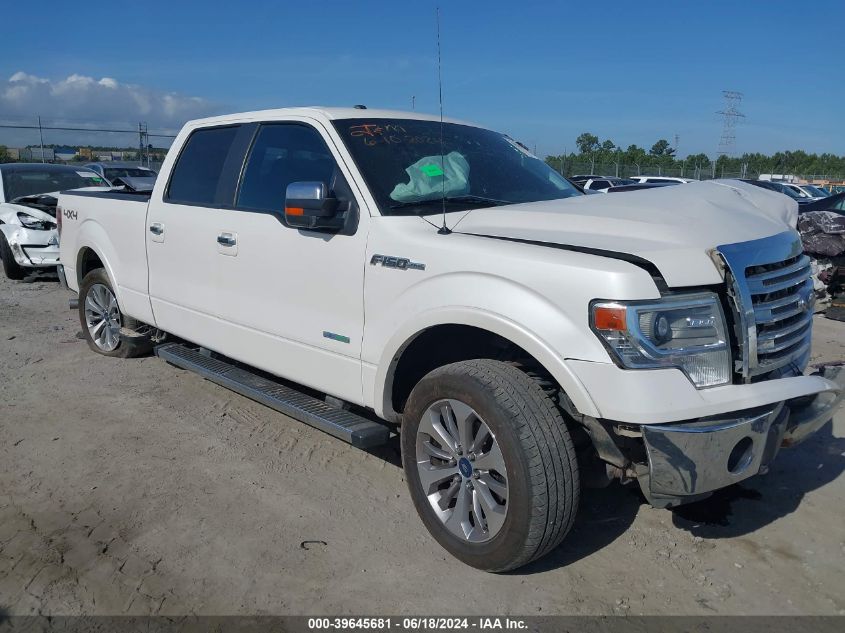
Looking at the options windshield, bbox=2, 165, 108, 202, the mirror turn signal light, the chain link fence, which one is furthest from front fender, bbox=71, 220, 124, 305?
the chain link fence

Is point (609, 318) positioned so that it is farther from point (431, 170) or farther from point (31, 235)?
point (31, 235)

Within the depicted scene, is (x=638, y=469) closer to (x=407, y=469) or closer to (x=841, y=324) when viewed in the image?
(x=407, y=469)

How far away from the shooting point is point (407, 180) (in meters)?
3.97

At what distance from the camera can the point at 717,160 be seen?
152 ft

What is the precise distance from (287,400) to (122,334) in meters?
2.55

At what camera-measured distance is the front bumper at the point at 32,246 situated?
1044 cm

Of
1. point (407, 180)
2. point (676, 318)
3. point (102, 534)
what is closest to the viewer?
point (676, 318)

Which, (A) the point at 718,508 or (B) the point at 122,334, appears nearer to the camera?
(A) the point at 718,508

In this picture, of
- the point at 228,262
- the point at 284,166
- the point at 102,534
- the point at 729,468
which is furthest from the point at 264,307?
the point at 729,468

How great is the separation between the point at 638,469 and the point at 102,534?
2517mm

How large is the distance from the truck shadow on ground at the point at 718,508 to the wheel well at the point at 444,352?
0.91 m

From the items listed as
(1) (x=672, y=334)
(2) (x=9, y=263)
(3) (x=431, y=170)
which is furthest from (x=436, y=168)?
(2) (x=9, y=263)

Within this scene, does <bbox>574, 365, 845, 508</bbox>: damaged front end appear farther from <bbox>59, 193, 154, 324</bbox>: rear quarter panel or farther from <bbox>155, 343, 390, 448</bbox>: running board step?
<bbox>59, 193, 154, 324</bbox>: rear quarter panel

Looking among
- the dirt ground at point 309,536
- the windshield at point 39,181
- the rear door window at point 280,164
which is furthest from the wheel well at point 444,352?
the windshield at point 39,181
